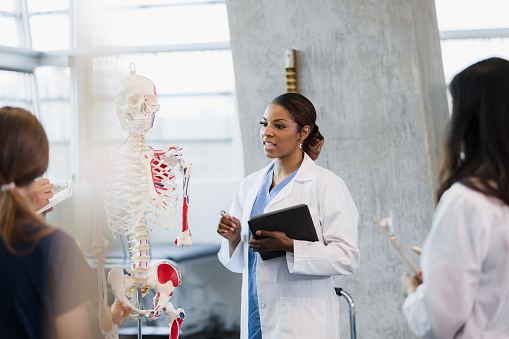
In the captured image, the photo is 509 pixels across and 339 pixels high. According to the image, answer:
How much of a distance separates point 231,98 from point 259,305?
3858 mm

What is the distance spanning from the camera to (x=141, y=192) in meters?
2.35

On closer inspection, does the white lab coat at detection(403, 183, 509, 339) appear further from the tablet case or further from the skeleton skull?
the skeleton skull

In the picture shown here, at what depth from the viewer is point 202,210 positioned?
5781 mm

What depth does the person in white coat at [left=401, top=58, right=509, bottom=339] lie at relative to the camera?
1.21 metres

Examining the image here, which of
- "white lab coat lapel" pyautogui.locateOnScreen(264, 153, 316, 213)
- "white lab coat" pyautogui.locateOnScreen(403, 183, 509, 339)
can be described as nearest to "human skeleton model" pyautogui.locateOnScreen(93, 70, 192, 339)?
"white lab coat lapel" pyautogui.locateOnScreen(264, 153, 316, 213)

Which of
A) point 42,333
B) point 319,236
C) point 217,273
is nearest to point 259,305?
point 319,236

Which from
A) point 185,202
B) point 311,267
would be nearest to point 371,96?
point 185,202

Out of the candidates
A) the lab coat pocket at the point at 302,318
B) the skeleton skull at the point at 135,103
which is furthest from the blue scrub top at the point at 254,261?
the skeleton skull at the point at 135,103

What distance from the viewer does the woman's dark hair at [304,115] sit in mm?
2260

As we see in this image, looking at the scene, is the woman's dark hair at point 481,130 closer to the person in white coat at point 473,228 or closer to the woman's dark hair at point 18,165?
the person in white coat at point 473,228

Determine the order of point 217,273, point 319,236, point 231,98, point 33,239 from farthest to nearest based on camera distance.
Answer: point 231,98 → point 217,273 → point 319,236 → point 33,239

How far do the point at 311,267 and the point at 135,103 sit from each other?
978mm

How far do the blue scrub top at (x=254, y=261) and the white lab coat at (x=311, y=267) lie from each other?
4cm

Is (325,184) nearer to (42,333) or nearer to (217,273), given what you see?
(42,333)
